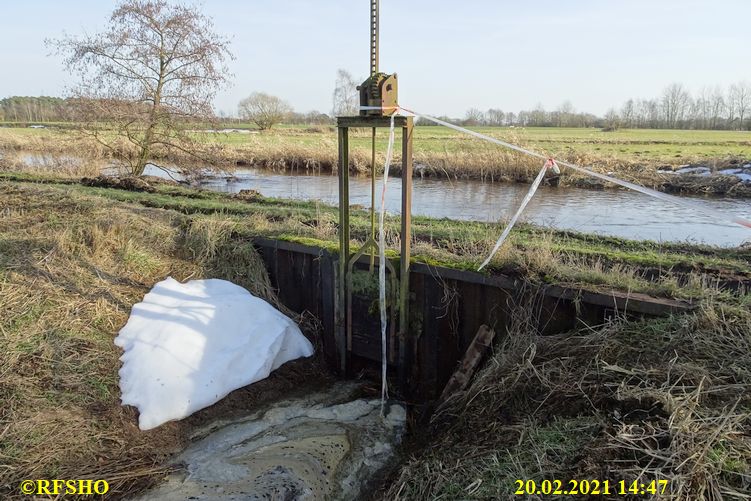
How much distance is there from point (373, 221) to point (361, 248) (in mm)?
369

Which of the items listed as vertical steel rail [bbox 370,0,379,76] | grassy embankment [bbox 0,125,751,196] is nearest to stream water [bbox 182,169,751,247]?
grassy embankment [bbox 0,125,751,196]

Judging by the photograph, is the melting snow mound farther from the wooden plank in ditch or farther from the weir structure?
the wooden plank in ditch

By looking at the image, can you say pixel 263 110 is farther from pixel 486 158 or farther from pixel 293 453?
pixel 293 453

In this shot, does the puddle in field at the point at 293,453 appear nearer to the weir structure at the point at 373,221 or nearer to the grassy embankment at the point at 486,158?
the weir structure at the point at 373,221

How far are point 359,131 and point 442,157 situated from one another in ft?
79.2

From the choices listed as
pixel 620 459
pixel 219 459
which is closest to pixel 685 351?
pixel 620 459

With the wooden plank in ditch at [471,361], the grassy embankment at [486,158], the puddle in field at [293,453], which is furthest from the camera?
the grassy embankment at [486,158]

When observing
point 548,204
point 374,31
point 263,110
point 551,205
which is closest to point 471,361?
point 374,31

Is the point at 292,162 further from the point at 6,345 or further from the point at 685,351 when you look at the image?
the point at 685,351

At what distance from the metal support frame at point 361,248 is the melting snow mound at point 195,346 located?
532 millimetres

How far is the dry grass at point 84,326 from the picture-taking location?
4.46 m

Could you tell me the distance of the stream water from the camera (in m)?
11.6

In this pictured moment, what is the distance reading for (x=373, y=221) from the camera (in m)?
6.01

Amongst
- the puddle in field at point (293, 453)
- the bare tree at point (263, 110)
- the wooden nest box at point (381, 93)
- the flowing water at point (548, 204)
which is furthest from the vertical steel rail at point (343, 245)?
the bare tree at point (263, 110)
